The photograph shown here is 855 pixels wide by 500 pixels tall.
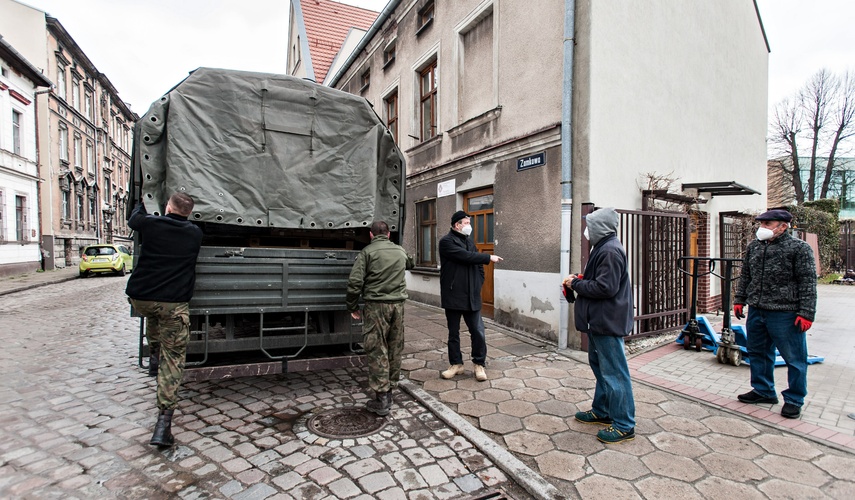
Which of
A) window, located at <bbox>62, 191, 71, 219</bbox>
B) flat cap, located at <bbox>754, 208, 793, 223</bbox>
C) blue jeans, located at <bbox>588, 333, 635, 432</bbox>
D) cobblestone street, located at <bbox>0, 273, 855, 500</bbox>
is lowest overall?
cobblestone street, located at <bbox>0, 273, 855, 500</bbox>

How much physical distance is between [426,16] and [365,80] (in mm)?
4063

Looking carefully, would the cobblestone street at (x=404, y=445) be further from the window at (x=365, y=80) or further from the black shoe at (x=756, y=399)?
the window at (x=365, y=80)

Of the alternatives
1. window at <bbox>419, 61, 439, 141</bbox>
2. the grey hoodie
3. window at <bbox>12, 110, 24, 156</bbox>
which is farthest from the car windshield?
the grey hoodie

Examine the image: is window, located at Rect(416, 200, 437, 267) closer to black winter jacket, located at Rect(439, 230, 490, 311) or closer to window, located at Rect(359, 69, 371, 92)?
black winter jacket, located at Rect(439, 230, 490, 311)

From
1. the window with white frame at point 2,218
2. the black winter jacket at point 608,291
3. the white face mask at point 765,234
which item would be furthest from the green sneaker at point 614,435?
the window with white frame at point 2,218

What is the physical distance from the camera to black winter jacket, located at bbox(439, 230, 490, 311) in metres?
4.75

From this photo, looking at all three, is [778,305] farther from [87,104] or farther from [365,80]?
[87,104]

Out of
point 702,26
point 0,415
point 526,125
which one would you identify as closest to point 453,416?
point 0,415

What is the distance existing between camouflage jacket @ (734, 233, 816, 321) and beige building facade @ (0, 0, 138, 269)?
97.3 ft

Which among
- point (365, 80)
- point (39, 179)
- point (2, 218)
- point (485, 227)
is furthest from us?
point (39, 179)

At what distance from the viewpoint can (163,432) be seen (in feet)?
10.8

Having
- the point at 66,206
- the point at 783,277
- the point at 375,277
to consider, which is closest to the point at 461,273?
the point at 375,277

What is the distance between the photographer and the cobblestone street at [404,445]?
2814mm

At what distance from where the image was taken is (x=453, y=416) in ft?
12.7
